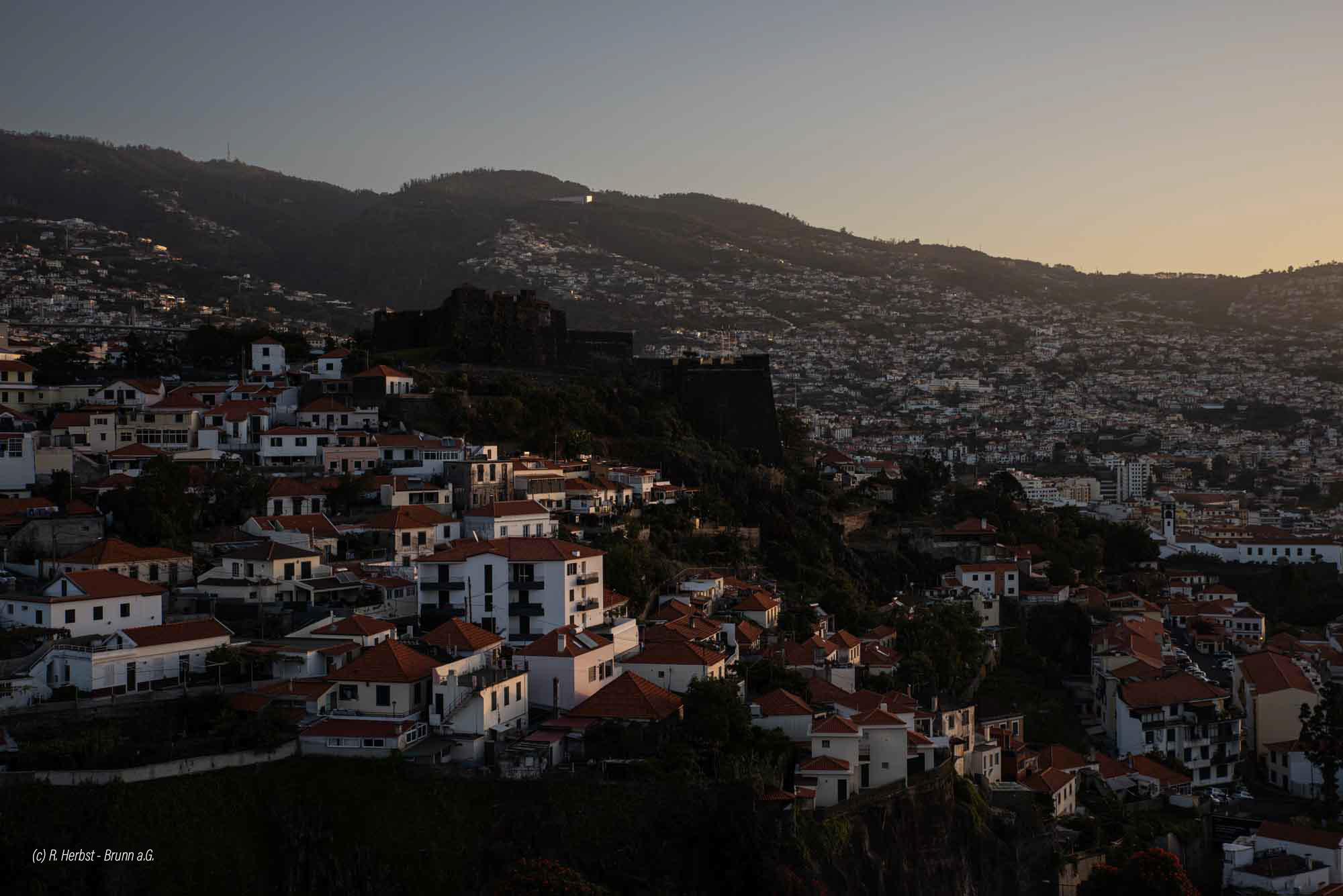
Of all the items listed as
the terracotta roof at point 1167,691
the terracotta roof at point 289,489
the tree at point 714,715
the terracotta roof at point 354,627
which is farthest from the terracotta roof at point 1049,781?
the terracotta roof at point 289,489

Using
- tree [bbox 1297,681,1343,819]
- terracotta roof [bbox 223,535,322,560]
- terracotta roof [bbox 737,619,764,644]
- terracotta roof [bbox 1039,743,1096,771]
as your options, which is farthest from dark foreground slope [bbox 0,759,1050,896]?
tree [bbox 1297,681,1343,819]

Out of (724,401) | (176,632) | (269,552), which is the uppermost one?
(724,401)

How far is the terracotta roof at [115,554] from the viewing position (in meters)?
24.9

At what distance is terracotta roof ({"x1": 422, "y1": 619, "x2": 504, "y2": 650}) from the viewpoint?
22.4 metres

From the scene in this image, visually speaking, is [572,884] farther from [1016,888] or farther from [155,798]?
[1016,888]

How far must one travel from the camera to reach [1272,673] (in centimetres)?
3422

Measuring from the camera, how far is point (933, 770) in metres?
22.8

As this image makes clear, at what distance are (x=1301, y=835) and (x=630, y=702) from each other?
12.9 meters

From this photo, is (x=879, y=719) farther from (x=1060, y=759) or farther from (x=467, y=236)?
(x=467, y=236)

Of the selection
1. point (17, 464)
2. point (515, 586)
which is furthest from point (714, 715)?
point (17, 464)

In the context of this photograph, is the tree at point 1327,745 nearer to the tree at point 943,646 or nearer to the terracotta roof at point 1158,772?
the terracotta roof at point 1158,772

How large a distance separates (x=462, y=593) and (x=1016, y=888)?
10.6 meters

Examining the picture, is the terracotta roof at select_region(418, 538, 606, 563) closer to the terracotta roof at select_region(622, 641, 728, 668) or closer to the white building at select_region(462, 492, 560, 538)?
the terracotta roof at select_region(622, 641, 728, 668)

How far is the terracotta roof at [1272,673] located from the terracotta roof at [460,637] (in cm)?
1980
